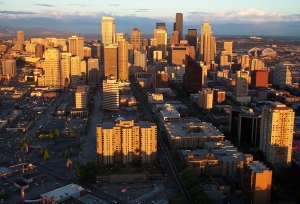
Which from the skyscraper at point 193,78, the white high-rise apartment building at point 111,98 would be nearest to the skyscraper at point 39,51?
the skyscraper at point 193,78

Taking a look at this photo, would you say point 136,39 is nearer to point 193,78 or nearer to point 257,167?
point 193,78

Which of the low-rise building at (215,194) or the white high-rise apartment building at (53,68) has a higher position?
the white high-rise apartment building at (53,68)

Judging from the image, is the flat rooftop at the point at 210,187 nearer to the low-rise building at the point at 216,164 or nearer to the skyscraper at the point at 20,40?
the low-rise building at the point at 216,164

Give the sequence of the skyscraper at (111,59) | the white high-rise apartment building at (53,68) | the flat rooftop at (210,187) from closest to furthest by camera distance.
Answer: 1. the flat rooftop at (210,187)
2. the white high-rise apartment building at (53,68)
3. the skyscraper at (111,59)

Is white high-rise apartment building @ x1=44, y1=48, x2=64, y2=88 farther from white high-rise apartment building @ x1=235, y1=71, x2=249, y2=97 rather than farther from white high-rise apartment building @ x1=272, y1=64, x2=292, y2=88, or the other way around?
white high-rise apartment building @ x1=272, y1=64, x2=292, y2=88

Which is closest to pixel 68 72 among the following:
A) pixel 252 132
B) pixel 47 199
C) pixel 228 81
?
pixel 228 81

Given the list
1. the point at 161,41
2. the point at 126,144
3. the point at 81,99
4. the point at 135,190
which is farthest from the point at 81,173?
the point at 161,41
